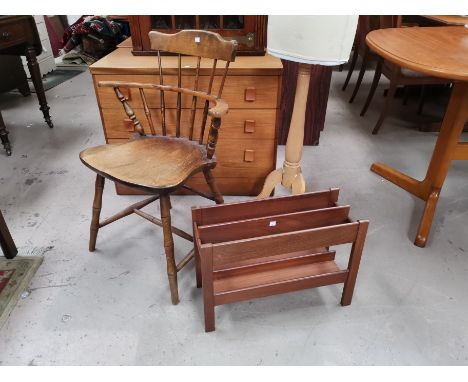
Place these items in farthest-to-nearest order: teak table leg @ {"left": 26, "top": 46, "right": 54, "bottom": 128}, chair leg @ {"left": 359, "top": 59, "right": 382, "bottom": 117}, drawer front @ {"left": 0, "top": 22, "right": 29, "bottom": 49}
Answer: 1. chair leg @ {"left": 359, "top": 59, "right": 382, "bottom": 117}
2. teak table leg @ {"left": 26, "top": 46, "right": 54, "bottom": 128}
3. drawer front @ {"left": 0, "top": 22, "right": 29, "bottom": 49}

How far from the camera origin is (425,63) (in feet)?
4.27

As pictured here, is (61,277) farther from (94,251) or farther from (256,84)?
(256,84)

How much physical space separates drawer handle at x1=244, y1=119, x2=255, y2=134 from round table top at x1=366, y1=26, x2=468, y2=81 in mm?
624

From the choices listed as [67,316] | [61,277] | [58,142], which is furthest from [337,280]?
[58,142]

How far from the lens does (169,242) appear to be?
130 centimetres

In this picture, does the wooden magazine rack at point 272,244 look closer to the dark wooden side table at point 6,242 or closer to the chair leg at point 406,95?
the dark wooden side table at point 6,242

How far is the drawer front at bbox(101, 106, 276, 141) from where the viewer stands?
1.75 metres

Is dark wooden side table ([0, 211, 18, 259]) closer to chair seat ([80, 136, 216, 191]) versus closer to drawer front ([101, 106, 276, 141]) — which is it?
chair seat ([80, 136, 216, 191])

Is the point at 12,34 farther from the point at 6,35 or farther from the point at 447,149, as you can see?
the point at 447,149

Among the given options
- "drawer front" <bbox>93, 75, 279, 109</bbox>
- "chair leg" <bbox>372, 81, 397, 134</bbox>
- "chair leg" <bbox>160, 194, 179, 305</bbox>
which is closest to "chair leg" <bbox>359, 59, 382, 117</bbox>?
"chair leg" <bbox>372, 81, 397, 134</bbox>

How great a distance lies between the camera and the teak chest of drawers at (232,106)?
1.64 meters

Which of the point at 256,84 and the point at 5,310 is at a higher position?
the point at 256,84

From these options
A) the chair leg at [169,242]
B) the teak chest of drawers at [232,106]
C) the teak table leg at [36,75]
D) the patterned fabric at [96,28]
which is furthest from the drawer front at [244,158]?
the patterned fabric at [96,28]

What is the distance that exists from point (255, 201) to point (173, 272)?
1.35 ft
